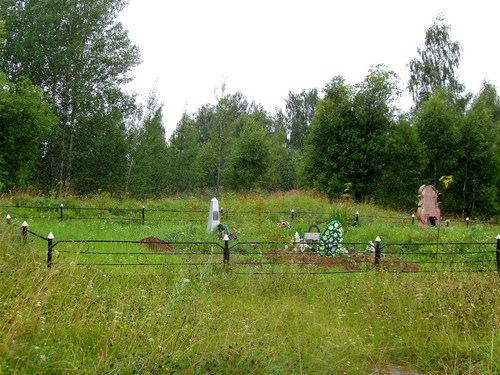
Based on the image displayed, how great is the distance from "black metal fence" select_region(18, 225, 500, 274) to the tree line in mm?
14255

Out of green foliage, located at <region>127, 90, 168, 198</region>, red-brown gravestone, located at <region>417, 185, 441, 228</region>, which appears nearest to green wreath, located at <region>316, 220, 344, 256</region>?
red-brown gravestone, located at <region>417, 185, 441, 228</region>

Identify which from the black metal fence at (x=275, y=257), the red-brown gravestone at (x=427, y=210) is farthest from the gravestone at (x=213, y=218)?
the red-brown gravestone at (x=427, y=210)

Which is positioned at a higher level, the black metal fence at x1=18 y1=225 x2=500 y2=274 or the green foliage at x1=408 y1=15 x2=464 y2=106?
the green foliage at x1=408 y1=15 x2=464 y2=106

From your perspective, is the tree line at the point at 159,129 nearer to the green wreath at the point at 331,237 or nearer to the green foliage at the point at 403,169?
the green foliage at the point at 403,169

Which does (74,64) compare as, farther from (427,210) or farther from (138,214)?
(427,210)

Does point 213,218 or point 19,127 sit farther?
point 19,127

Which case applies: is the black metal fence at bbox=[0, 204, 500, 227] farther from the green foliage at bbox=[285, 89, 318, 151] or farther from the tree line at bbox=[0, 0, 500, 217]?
the green foliage at bbox=[285, 89, 318, 151]

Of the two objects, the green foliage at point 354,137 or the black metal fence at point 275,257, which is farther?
the green foliage at point 354,137

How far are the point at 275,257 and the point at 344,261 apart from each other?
1.55m

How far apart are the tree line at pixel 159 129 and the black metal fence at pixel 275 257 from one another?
1426 centimetres

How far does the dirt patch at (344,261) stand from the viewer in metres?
8.48

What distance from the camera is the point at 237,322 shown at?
4648mm

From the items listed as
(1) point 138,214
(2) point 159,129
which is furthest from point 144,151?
(1) point 138,214

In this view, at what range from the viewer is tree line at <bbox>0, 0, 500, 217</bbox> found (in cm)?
2467
